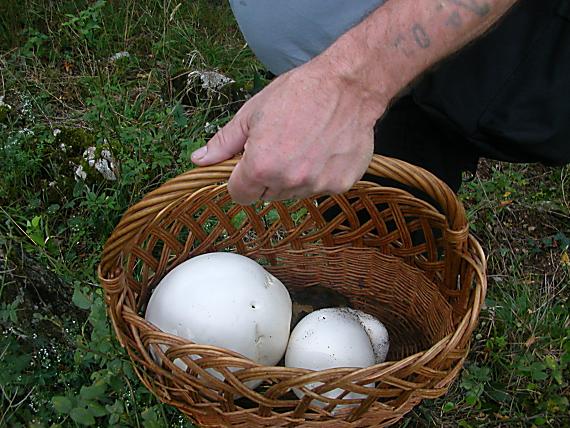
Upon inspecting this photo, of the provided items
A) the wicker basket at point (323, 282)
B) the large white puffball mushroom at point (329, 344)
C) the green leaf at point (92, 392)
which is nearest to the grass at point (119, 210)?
the green leaf at point (92, 392)

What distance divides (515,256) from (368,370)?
→ 1.24 meters

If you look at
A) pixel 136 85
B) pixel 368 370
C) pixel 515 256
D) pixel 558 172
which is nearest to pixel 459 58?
pixel 368 370

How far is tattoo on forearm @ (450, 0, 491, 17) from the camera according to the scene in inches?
48.3

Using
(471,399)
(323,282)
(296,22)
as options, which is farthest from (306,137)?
(471,399)

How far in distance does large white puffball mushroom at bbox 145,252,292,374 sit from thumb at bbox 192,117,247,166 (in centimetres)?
29

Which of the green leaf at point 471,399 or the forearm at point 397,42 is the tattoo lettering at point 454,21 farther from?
the green leaf at point 471,399

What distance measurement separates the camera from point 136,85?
275cm

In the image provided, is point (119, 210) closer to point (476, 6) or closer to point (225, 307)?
point (225, 307)

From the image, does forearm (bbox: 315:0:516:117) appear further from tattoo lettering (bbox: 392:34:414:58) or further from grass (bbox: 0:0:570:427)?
grass (bbox: 0:0:570:427)

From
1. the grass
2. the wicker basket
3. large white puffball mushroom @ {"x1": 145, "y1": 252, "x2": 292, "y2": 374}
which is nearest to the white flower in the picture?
the grass

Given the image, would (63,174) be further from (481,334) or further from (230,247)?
(481,334)

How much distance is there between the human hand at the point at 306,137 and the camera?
45.3 inches

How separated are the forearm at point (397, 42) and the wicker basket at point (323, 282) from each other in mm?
271

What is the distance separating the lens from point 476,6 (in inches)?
48.6
